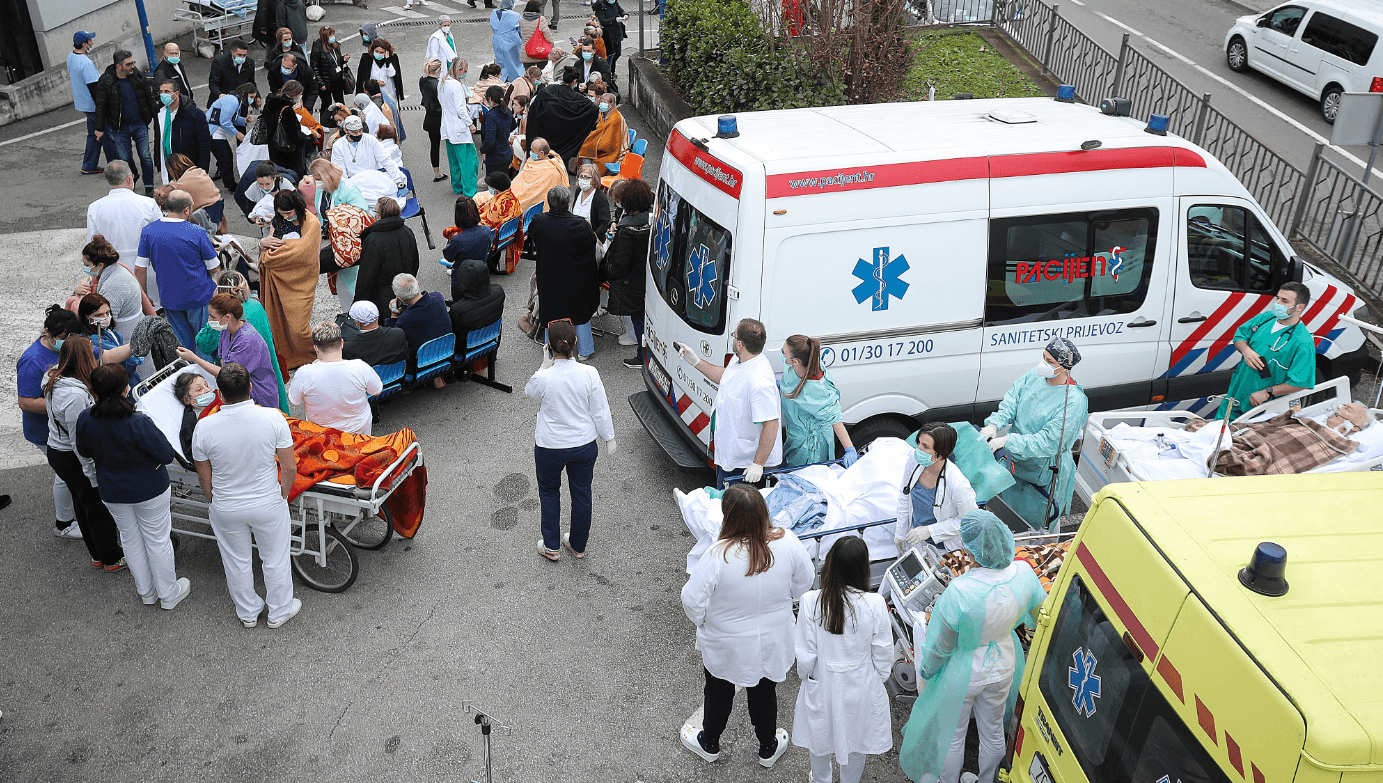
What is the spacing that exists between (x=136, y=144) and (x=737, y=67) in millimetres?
7632

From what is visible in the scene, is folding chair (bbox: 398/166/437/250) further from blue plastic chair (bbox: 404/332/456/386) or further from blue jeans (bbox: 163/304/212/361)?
blue plastic chair (bbox: 404/332/456/386)

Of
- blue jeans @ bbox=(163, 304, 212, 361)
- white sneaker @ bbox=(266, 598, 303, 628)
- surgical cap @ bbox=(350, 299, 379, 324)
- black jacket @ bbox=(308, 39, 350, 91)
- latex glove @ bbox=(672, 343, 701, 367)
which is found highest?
black jacket @ bbox=(308, 39, 350, 91)

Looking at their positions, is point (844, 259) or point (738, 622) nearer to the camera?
point (738, 622)

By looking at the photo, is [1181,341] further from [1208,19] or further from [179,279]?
[1208,19]

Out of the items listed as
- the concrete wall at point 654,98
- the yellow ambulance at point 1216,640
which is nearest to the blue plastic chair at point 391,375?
the yellow ambulance at point 1216,640

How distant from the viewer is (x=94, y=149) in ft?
42.8

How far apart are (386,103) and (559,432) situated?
8.73m

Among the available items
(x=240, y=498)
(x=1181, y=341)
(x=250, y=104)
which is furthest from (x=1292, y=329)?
(x=250, y=104)

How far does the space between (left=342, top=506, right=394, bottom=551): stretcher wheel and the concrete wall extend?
27.0 feet

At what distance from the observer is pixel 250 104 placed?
537 inches

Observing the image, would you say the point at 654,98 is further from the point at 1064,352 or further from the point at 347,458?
the point at 1064,352

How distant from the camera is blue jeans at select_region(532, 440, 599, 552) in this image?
6.11 metres

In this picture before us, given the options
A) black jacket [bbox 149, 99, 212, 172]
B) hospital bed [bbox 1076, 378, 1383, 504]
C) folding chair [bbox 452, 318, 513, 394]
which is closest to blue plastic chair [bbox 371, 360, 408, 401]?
folding chair [bbox 452, 318, 513, 394]

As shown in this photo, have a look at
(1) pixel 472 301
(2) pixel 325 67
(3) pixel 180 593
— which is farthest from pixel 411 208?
(3) pixel 180 593
